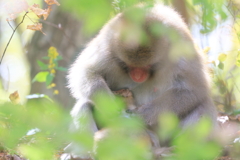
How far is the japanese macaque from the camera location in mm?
4578

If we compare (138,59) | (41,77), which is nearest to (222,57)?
(138,59)

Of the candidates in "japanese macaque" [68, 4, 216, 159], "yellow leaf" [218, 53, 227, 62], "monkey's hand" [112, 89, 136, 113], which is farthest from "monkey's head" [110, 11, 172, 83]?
"yellow leaf" [218, 53, 227, 62]

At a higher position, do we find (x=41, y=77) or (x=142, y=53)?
(x=41, y=77)

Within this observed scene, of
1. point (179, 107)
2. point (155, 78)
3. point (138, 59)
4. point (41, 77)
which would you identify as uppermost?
point (41, 77)

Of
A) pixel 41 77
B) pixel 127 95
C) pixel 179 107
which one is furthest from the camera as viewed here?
pixel 41 77

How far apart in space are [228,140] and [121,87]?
5.92 ft

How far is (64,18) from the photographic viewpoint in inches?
324

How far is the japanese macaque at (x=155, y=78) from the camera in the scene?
4578 millimetres

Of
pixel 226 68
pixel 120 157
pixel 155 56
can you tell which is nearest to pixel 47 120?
pixel 120 157

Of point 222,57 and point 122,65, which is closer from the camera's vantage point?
point 122,65

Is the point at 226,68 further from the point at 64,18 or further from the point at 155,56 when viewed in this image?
the point at 64,18

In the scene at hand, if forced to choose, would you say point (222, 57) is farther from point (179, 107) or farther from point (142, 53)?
point (142, 53)

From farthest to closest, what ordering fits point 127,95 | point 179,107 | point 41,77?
point 41,77 < point 127,95 < point 179,107

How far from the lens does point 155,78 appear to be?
194 inches
